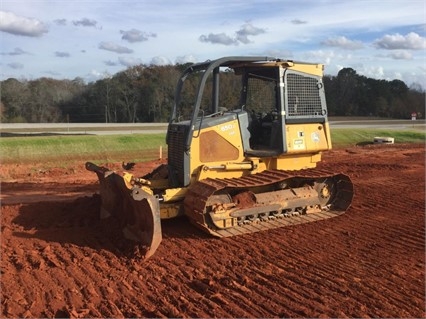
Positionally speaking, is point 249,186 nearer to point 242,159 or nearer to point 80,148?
point 242,159

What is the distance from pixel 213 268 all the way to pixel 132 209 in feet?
6.06

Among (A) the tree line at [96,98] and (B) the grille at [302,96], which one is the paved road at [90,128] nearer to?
(A) the tree line at [96,98]

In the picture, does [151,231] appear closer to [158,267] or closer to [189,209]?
[158,267]

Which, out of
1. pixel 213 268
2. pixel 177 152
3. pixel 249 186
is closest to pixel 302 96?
pixel 249 186

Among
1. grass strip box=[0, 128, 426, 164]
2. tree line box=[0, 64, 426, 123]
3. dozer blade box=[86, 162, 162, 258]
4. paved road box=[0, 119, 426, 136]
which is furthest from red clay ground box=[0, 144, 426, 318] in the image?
tree line box=[0, 64, 426, 123]

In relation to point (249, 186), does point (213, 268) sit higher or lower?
lower

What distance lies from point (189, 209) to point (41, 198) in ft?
16.0

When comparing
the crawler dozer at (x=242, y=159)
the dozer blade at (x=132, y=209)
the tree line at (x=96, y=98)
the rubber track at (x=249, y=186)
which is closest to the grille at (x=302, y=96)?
the crawler dozer at (x=242, y=159)

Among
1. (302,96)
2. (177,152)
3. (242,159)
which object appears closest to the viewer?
(177,152)

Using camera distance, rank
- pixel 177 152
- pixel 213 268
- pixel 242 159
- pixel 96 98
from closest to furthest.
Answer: pixel 213 268
pixel 177 152
pixel 242 159
pixel 96 98

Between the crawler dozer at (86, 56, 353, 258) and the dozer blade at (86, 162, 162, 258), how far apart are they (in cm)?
3

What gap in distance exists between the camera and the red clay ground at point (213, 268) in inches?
202

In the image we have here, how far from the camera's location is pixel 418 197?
1074cm

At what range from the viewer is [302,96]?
8523 millimetres
